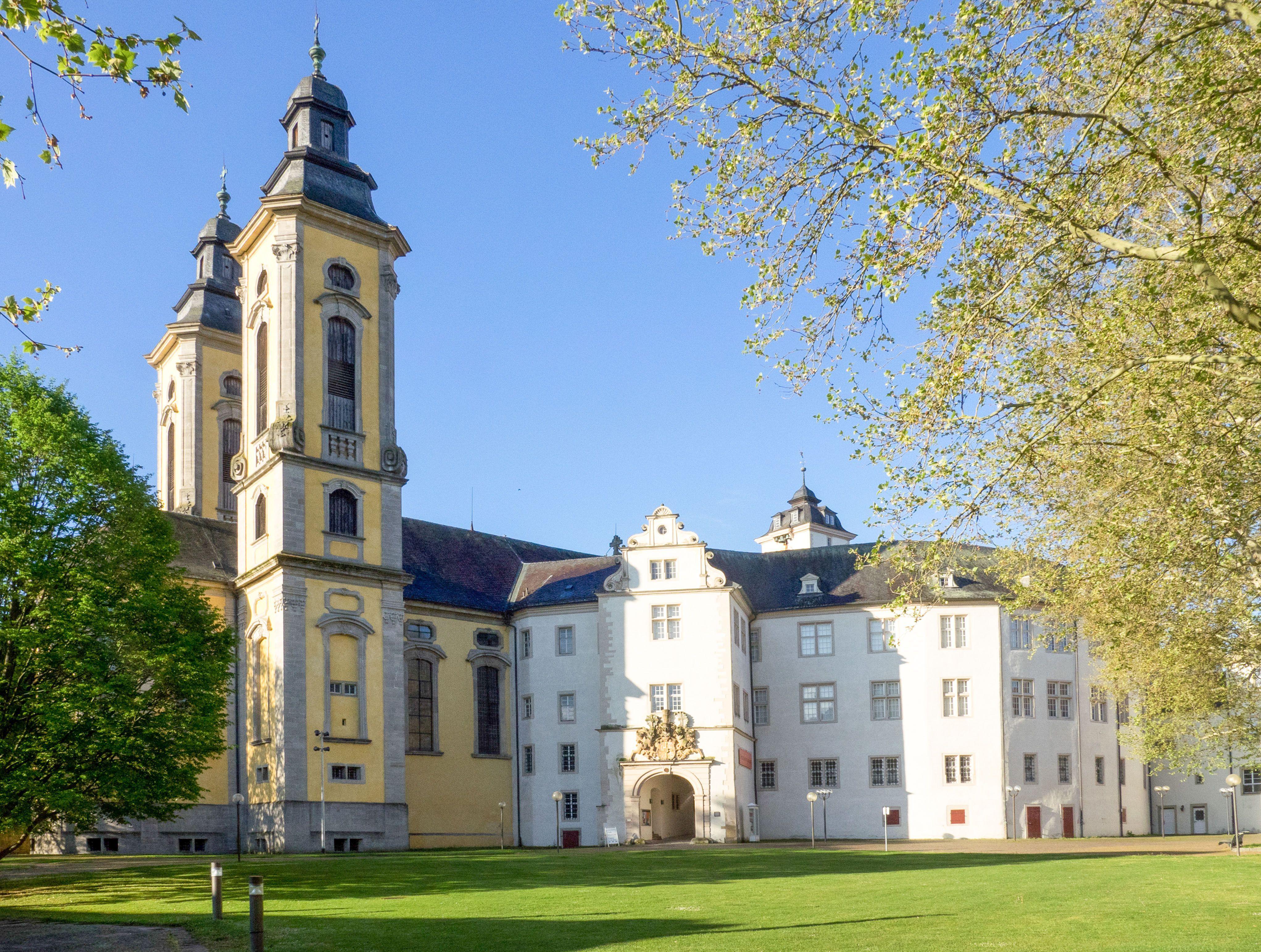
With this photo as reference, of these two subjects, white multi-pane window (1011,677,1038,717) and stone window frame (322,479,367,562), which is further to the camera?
white multi-pane window (1011,677,1038,717)

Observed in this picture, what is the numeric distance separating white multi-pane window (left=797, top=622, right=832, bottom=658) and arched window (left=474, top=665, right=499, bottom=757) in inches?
539

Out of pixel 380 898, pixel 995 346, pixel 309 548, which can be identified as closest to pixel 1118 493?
pixel 995 346

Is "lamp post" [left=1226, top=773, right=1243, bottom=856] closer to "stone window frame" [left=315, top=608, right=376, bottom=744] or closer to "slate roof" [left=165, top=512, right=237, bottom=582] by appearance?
"stone window frame" [left=315, top=608, right=376, bottom=744]

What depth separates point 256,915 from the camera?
13.5 metres

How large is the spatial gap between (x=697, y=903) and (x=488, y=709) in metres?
34.8

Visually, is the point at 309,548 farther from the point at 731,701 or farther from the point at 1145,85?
the point at 1145,85

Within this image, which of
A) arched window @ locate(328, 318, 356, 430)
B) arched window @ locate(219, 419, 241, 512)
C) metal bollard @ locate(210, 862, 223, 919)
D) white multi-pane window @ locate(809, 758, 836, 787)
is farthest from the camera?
arched window @ locate(219, 419, 241, 512)

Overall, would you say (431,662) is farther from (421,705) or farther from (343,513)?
(343,513)

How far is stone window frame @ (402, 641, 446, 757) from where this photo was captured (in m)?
51.2

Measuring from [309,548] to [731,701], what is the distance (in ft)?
58.4

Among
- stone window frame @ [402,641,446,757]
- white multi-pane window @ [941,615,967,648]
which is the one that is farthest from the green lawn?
white multi-pane window @ [941,615,967,648]

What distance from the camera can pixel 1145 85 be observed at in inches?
512

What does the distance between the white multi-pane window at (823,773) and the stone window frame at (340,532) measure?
72.9 ft

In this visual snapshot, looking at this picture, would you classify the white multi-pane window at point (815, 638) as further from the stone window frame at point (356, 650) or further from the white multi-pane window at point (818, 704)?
the stone window frame at point (356, 650)
